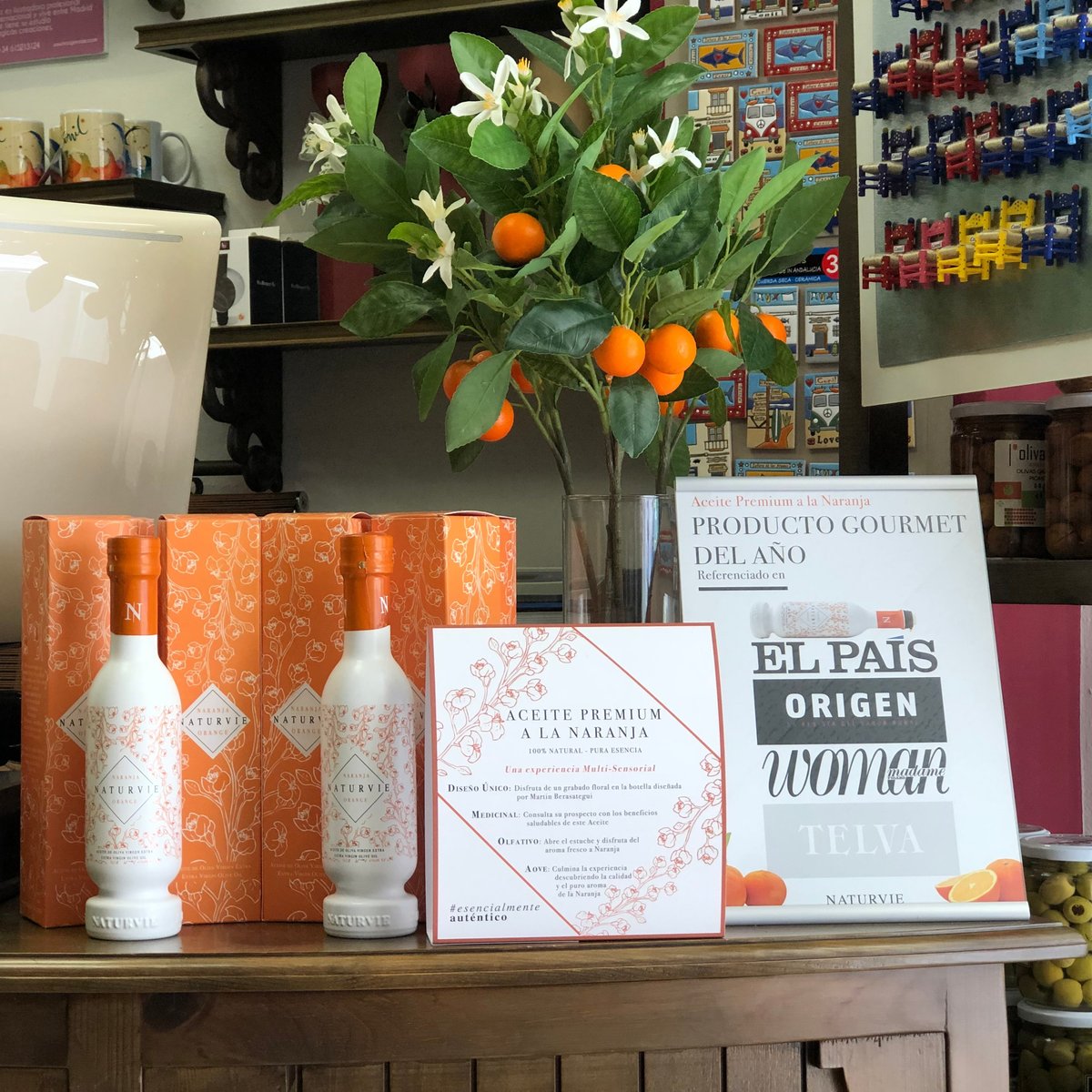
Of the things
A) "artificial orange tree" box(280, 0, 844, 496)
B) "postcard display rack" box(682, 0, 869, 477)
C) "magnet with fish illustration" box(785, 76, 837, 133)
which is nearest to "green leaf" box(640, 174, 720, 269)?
"artificial orange tree" box(280, 0, 844, 496)

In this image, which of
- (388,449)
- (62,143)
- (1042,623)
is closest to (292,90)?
(62,143)

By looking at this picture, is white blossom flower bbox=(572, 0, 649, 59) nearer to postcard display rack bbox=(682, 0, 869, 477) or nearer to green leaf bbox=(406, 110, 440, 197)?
green leaf bbox=(406, 110, 440, 197)

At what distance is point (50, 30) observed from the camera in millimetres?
2965

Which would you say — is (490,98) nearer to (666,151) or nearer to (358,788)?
(666,151)

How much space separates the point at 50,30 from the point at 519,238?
2673 millimetres

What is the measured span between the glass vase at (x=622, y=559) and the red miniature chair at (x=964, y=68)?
1.64 ft

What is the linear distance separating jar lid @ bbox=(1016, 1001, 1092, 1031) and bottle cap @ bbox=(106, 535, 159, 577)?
0.81 meters

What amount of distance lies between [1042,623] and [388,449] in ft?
5.29

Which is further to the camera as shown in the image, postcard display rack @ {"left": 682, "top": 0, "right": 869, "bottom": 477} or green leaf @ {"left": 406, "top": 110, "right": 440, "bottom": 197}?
postcard display rack @ {"left": 682, "top": 0, "right": 869, "bottom": 477}

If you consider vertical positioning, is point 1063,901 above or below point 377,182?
below

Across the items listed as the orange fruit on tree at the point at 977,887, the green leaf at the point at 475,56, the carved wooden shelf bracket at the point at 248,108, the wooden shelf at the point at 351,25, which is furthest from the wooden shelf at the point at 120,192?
the orange fruit on tree at the point at 977,887

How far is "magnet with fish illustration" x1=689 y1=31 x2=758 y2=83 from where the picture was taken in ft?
7.57

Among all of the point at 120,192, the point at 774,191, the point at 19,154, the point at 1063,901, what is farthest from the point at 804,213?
the point at 19,154

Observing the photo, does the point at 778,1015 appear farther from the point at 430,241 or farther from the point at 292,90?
the point at 292,90
